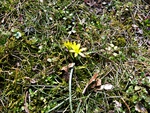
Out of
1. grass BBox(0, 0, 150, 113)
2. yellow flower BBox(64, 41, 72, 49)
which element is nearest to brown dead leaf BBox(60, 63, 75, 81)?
grass BBox(0, 0, 150, 113)

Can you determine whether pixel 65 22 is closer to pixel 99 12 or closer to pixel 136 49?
pixel 99 12

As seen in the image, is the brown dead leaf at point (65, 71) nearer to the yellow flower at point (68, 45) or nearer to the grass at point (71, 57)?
the grass at point (71, 57)

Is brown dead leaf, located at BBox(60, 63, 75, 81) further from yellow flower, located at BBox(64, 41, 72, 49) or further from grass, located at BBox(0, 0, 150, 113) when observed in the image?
yellow flower, located at BBox(64, 41, 72, 49)

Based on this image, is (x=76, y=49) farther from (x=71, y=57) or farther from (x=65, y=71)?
(x=65, y=71)

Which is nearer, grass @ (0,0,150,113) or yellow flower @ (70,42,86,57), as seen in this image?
grass @ (0,0,150,113)

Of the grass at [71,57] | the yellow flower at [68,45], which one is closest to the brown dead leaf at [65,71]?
the grass at [71,57]

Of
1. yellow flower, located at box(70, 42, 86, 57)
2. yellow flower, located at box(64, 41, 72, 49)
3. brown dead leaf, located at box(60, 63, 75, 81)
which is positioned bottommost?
brown dead leaf, located at box(60, 63, 75, 81)

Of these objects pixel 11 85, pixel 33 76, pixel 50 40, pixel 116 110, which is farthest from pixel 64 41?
pixel 116 110

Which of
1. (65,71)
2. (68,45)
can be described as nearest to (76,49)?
(68,45)
